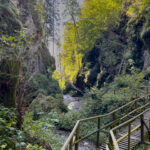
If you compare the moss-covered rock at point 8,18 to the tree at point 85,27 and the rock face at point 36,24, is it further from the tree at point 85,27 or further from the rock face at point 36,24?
the tree at point 85,27

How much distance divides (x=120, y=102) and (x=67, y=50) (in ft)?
53.0

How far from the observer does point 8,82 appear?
12.3 ft

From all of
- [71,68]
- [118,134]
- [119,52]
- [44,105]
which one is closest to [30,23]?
[44,105]

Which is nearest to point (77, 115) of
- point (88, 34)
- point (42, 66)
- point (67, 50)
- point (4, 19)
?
point (4, 19)

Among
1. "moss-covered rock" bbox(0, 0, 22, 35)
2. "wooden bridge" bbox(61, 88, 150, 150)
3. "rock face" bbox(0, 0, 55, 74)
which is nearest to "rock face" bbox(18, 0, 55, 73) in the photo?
"rock face" bbox(0, 0, 55, 74)

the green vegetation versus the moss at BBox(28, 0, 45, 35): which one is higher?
the moss at BBox(28, 0, 45, 35)

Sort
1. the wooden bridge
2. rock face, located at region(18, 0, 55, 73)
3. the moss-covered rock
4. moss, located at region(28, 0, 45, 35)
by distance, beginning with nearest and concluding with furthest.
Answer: the wooden bridge → the moss-covered rock → rock face, located at region(18, 0, 55, 73) → moss, located at region(28, 0, 45, 35)

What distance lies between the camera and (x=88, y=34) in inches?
836

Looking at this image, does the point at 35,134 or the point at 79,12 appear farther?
the point at 79,12

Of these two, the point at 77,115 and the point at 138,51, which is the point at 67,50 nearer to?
the point at 138,51

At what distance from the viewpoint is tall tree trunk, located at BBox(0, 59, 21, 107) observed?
12.3ft

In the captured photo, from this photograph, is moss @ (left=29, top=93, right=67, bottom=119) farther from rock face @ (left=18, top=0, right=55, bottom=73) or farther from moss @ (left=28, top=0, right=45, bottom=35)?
moss @ (left=28, top=0, right=45, bottom=35)

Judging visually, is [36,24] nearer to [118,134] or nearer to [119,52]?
[119,52]

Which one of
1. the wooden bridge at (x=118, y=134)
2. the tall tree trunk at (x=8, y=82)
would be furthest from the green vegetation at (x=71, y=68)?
the wooden bridge at (x=118, y=134)
